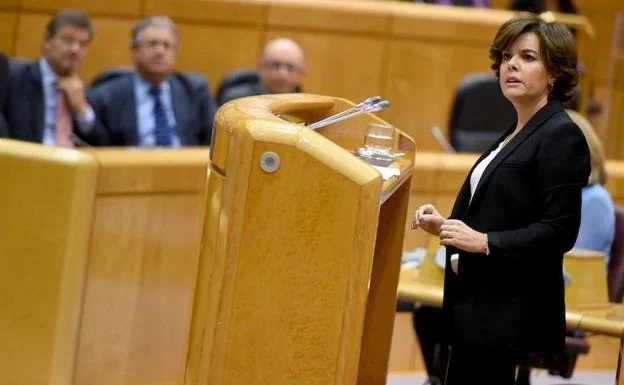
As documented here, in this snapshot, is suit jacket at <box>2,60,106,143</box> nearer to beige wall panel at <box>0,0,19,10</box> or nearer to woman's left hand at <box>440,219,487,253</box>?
beige wall panel at <box>0,0,19,10</box>

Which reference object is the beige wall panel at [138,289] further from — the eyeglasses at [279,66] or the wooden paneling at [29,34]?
the wooden paneling at [29,34]

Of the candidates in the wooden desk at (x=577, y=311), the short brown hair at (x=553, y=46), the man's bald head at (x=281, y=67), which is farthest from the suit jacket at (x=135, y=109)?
the short brown hair at (x=553, y=46)

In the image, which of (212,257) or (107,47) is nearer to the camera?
(212,257)

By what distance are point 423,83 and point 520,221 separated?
3.41m

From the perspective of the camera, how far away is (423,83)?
555 cm

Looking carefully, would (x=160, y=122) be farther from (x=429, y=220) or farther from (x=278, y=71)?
(x=429, y=220)

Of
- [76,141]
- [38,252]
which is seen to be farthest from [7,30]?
[38,252]

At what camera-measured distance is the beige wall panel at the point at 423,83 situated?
18.1 feet

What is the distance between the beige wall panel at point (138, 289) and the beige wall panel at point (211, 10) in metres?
1.77

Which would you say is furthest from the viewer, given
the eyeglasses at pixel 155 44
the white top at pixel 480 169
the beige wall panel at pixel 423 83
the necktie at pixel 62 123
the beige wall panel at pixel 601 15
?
the beige wall panel at pixel 601 15

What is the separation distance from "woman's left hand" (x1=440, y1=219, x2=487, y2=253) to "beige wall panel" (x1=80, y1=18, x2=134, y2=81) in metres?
3.20

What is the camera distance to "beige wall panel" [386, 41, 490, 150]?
5531mm

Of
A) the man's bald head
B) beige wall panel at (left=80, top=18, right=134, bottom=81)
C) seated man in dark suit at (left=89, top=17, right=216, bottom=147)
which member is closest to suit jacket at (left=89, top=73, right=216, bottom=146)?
seated man in dark suit at (left=89, top=17, right=216, bottom=147)

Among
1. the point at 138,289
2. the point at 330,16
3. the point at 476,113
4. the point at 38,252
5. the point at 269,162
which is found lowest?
the point at 138,289
